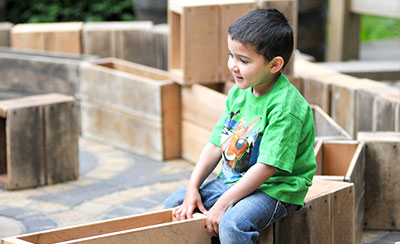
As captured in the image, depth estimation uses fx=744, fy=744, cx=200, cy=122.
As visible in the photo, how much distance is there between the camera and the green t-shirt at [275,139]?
2.84m

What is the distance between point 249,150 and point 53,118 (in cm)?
235

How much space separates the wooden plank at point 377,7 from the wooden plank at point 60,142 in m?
3.54

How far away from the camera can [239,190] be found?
2.87 meters

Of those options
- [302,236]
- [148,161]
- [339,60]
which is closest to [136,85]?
[148,161]

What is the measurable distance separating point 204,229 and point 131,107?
2.95 meters

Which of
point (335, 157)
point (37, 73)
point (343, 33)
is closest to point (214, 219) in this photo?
point (335, 157)

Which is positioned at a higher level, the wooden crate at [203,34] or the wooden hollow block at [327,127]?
the wooden crate at [203,34]

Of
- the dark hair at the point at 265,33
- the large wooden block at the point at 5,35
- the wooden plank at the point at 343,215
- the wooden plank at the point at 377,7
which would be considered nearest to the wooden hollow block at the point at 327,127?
the wooden plank at the point at 343,215

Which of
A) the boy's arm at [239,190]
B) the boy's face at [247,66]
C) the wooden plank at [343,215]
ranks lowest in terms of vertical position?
the wooden plank at [343,215]

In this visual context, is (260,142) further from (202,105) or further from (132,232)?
(202,105)

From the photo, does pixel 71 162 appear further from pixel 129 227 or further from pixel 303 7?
pixel 303 7

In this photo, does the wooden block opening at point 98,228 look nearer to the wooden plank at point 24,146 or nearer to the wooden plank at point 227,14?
the wooden plank at point 24,146

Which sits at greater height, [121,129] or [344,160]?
[344,160]

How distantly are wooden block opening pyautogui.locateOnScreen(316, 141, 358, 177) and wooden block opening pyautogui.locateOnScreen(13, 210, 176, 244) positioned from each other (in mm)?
1274
